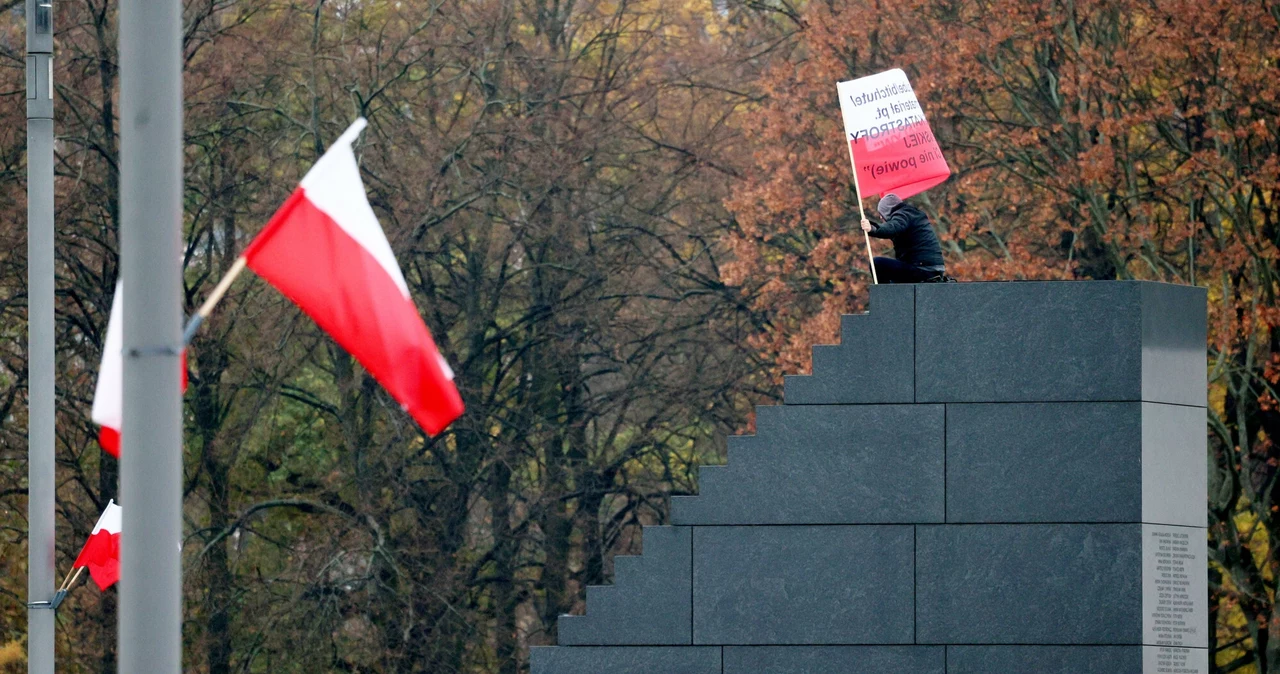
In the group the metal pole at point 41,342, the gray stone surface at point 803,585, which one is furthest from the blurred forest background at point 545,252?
the metal pole at point 41,342

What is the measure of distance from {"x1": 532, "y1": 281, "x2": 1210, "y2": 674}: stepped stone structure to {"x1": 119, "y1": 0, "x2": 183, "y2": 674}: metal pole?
715cm

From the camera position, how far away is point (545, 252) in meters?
27.8

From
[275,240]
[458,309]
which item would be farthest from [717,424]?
[275,240]

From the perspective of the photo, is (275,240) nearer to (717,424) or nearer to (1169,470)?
(1169,470)

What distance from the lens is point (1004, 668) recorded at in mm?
12289

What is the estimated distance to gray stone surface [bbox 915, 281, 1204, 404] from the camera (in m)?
12.3

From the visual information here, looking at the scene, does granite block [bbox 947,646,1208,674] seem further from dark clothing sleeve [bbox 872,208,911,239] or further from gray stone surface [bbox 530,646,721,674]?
dark clothing sleeve [bbox 872,208,911,239]

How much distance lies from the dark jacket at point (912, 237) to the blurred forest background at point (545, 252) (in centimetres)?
885

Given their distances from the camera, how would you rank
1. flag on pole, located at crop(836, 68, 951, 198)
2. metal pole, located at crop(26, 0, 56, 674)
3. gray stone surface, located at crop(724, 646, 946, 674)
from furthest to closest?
flag on pole, located at crop(836, 68, 951, 198), metal pole, located at crop(26, 0, 56, 674), gray stone surface, located at crop(724, 646, 946, 674)

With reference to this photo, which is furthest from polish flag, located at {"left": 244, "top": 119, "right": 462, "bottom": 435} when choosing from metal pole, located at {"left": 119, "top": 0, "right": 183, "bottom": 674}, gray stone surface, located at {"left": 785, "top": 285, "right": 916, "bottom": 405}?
gray stone surface, located at {"left": 785, "top": 285, "right": 916, "bottom": 405}

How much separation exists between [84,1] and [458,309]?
22.3 feet

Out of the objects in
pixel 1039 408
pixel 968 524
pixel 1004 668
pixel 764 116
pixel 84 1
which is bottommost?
pixel 1004 668

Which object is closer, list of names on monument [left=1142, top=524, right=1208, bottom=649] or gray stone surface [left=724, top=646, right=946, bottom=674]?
list of names on monument [left=1142, top=524, right=1208, bottom=649]

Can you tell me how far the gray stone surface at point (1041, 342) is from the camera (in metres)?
12.3
